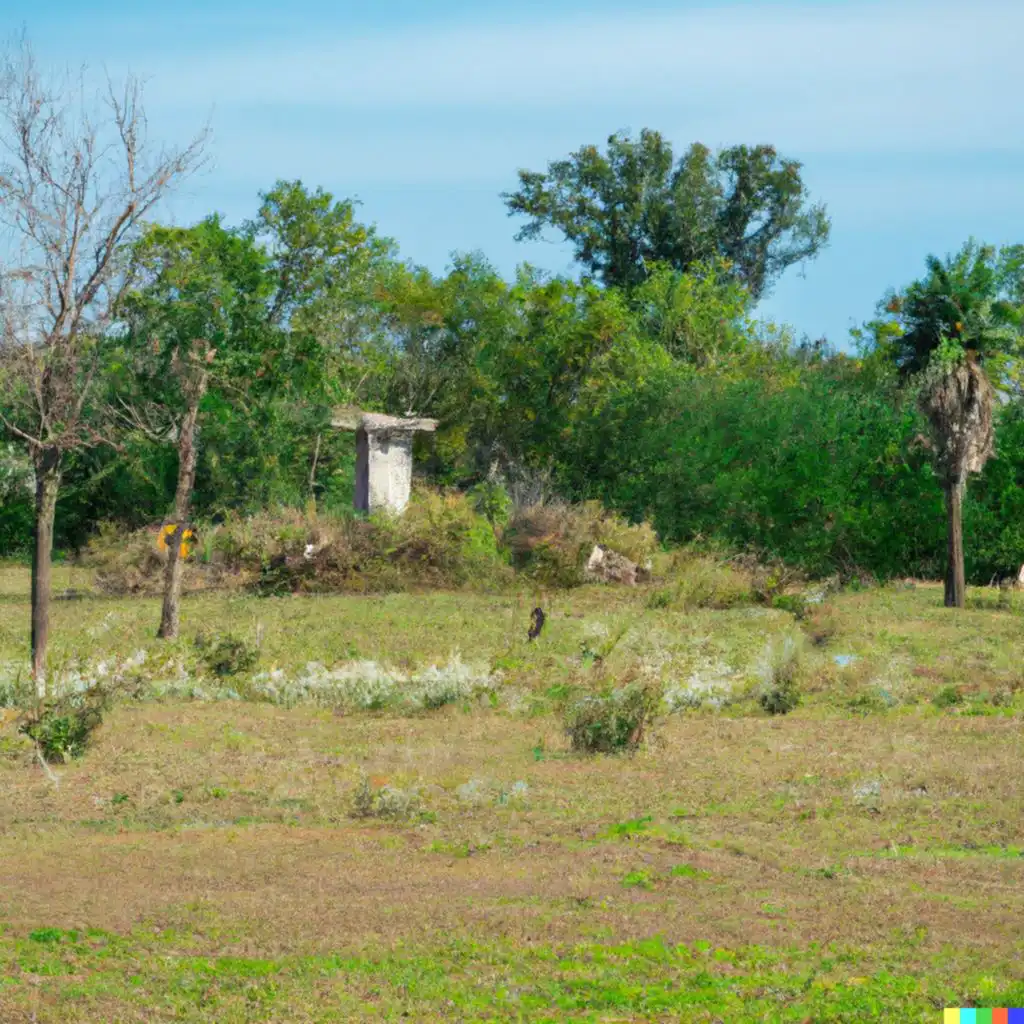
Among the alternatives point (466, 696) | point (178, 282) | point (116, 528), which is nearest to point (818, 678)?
point (466, 696)

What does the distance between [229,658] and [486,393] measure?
19143mm

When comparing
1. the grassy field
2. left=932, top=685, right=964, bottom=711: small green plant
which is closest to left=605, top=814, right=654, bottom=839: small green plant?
the grassy field

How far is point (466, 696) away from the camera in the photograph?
13742 millimetres

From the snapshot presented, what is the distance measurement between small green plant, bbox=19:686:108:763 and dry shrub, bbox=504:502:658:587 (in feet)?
40.5

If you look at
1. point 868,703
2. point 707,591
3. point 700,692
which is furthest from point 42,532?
point 707,591

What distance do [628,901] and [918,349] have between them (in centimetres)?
2277

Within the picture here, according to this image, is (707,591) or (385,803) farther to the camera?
(707,591)

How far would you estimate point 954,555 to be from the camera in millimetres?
21094

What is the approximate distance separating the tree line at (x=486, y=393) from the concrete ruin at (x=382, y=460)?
0.60 meters

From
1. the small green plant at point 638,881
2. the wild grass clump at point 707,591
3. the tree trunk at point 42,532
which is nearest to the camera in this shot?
the small green plant at point 638,881

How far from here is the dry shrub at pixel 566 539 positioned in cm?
2316

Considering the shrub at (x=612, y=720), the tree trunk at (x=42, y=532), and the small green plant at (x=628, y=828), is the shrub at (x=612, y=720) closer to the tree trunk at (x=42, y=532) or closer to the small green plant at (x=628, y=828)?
the small green plant at (x=628, y=828)

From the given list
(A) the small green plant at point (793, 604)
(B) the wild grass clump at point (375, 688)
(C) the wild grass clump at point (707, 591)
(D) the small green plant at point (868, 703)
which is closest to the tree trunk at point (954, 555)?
(A) the small green plant at point (793, 604)

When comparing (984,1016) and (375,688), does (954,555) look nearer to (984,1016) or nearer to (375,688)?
(375,688)
